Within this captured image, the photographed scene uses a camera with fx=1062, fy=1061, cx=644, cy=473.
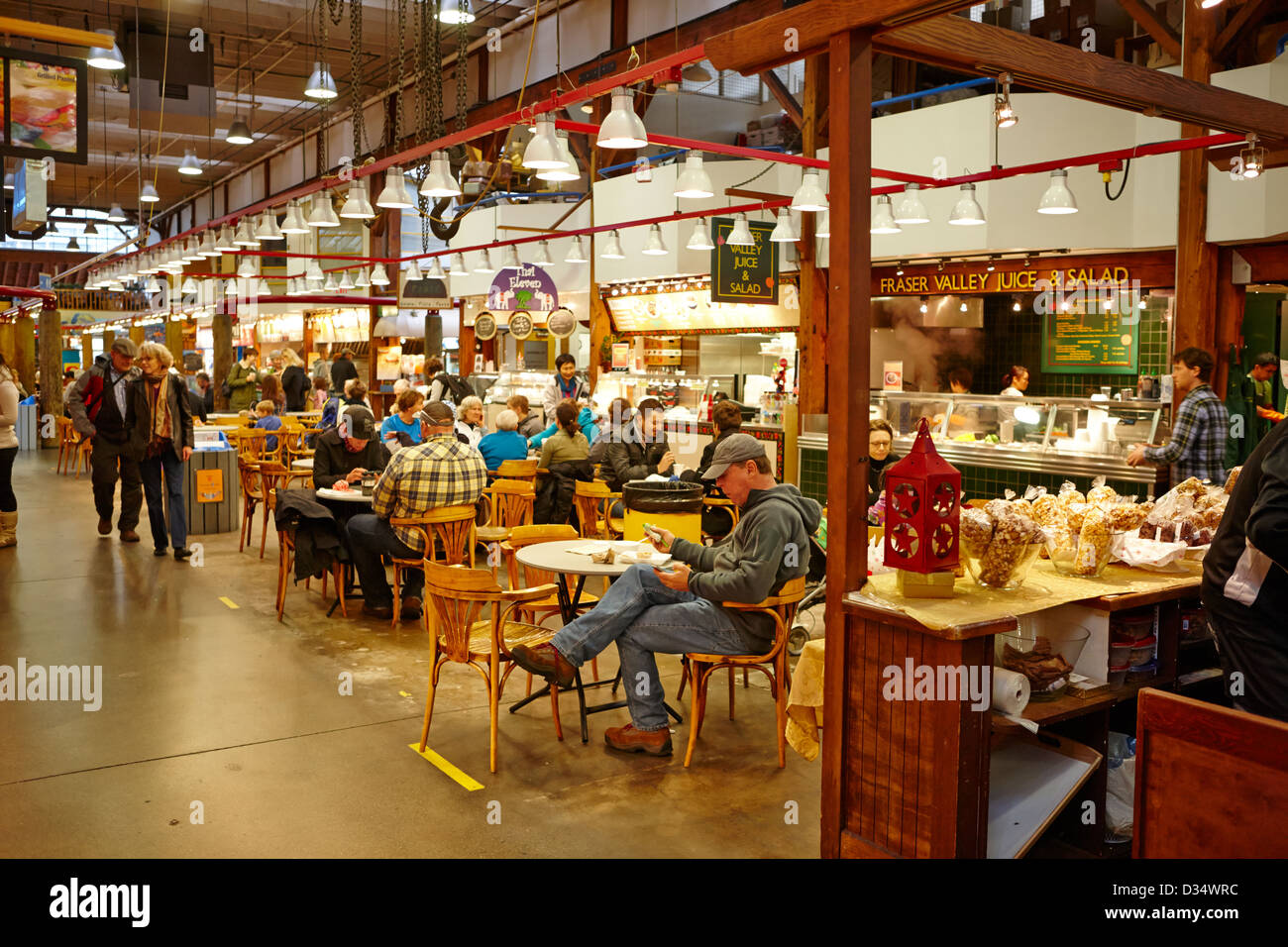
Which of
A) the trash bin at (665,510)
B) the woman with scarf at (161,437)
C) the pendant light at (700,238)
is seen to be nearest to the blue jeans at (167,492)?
the woman with scarf at (161,437)

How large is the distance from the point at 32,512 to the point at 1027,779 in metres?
11.6

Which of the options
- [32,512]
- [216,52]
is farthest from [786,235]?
[216,52]

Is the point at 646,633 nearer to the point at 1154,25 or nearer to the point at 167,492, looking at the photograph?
the point at 167,492

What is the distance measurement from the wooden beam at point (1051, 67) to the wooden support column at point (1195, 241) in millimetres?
4763

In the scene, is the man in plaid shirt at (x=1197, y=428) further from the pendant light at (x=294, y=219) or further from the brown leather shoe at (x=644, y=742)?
the pendant light at (x=294, y=219)

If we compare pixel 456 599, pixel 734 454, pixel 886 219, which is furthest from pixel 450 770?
pixel 886 219

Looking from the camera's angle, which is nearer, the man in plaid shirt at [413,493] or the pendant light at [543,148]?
the pendant light at [543,148]

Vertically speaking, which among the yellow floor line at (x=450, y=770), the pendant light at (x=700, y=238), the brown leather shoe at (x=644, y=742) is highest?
the pendant light at (x=700, y=238)

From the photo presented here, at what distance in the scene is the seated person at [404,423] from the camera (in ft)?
28.1

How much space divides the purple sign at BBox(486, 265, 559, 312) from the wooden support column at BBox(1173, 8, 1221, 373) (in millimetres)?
7232

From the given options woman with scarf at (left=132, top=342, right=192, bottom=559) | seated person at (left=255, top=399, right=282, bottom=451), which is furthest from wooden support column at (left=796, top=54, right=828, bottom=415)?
woman with scarf at (left=132, top=342, right=192, bottom=559)

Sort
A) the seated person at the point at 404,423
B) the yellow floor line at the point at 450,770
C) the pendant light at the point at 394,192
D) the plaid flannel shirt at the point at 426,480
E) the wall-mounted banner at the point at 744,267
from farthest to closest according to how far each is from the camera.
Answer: the wall-mounted banner at the point at 744,267, the seated person at the point at 404,423, the pendant light at the point at 394,192, the plaid flannel shirt at the point at 426,480, the yellow floor line at the point at 450,770

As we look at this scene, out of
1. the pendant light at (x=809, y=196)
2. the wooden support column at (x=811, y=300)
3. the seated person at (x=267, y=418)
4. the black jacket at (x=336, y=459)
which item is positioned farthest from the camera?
the seated person at (x=267, y=418)

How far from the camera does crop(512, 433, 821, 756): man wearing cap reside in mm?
4484
